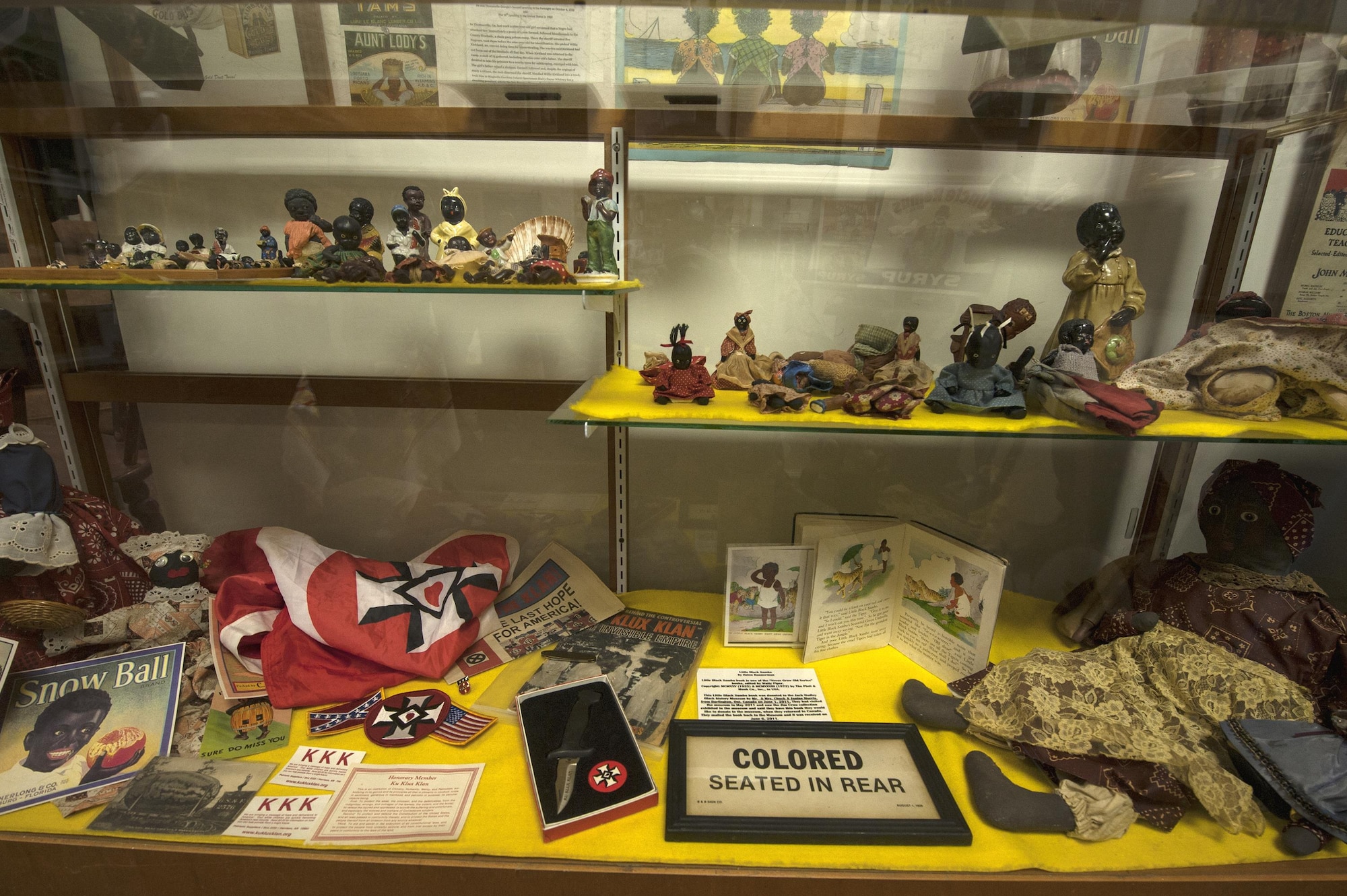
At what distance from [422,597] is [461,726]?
33 centimetres

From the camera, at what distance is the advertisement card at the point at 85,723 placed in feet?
3.37

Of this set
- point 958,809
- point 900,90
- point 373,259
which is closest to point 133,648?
point 373,259

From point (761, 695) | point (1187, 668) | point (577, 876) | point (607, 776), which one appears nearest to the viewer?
point (577, 876)

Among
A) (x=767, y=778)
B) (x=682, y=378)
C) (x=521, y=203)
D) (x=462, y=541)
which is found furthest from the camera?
(x=462, y=541)

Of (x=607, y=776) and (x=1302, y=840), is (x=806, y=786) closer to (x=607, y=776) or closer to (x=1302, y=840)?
(x=607, y=776)

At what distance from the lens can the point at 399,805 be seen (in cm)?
101

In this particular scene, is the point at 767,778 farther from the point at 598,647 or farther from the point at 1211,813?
the point at 1211,813

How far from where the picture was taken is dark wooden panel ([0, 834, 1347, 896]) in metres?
0.92

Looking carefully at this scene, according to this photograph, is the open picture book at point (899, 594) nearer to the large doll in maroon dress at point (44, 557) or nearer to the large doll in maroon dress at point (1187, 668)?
the large doll in maroon dress at point (1187, 668)

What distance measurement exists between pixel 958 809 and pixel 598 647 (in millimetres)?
772

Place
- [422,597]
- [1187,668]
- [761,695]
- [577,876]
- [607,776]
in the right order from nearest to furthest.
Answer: [577,876]
[607,776]
[1187,668]
[761,695]
[422,597]

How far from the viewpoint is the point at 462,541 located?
5.06 ft

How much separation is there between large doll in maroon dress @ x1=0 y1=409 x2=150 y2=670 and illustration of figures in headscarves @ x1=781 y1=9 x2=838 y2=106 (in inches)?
67.7

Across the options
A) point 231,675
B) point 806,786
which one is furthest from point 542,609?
point 806,786
